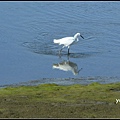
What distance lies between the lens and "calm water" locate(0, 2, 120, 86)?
68.6ft

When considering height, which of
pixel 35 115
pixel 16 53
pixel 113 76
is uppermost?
pixel 16 53

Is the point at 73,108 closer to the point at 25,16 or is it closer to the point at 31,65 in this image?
the point at 31,65

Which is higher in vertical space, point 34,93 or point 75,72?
point 75,72

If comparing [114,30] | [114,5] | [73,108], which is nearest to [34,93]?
[73,108]

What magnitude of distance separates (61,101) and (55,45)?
11.9 metres

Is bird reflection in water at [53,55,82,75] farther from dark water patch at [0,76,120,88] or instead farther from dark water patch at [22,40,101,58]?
dark water patch at [22,40,101,58]

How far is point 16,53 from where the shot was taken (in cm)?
2444

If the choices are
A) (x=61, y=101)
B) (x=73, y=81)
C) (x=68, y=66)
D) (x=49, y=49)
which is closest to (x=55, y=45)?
(x=49, y=49)

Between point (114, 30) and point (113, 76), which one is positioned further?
point (114, 30)

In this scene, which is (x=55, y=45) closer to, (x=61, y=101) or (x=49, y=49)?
(x=49, y=49)

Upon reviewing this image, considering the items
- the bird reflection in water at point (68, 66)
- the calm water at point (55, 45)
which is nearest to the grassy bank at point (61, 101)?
the calm water at point (55, 45)

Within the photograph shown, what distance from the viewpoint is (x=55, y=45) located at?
1044 inches

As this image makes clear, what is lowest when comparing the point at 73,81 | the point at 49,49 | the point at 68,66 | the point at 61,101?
the point at 61,101

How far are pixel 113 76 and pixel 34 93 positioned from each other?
5.58 m
